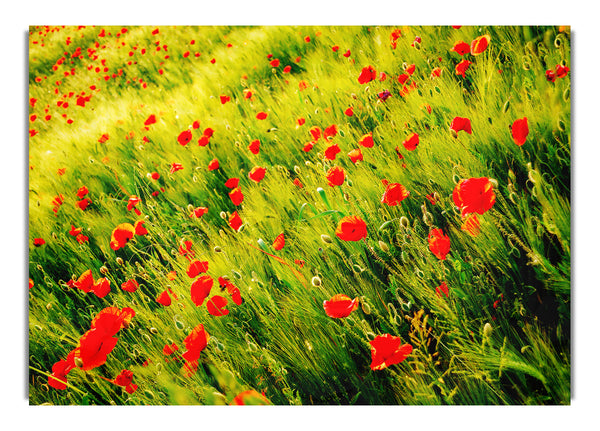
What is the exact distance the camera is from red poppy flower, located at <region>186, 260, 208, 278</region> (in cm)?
121

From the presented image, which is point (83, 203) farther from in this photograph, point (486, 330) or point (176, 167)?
point (486, 330)

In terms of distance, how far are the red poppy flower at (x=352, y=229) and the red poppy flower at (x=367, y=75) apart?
552mm

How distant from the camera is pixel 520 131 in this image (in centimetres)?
121

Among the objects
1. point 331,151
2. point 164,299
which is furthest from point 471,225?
point 164,299

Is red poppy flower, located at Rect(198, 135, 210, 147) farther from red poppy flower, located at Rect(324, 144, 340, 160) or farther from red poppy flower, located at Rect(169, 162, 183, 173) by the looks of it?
red poppy flower, located at Rect(324, 144, 340, 160)

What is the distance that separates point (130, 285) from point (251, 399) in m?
0.50

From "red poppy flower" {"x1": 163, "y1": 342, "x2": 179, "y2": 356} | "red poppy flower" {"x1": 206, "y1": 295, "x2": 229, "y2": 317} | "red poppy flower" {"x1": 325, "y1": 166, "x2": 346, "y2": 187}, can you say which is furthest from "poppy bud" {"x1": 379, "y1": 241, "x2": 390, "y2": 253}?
"red poppy flower" {"x1": 163, "y1": 342, "x2": 179, "y2": 356}

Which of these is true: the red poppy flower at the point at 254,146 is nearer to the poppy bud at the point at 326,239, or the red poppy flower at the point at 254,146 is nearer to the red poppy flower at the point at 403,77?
the poppy bud at the point at 326,239

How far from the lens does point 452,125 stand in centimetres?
125

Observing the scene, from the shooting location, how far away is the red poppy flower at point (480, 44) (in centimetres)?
132

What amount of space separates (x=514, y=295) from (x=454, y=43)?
2.75 feet

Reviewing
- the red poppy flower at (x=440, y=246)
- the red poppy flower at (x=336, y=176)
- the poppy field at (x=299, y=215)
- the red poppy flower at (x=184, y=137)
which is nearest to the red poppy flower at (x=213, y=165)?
the poppy field at (x=299, y=215)
